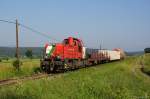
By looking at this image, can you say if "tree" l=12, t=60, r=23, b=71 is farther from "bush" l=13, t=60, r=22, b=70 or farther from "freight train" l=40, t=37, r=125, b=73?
"freight train" l=40, t=37, r=125, b=73

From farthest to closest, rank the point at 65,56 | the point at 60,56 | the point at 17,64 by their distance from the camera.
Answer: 1. the point at 65,56
2. the point at 60,56
3. the point at 17,64

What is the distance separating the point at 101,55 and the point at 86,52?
1105 centimetres

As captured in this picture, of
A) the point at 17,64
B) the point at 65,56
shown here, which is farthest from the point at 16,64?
the point at 65,56

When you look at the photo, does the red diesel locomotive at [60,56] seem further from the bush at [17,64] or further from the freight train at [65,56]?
the bush at [17,64]

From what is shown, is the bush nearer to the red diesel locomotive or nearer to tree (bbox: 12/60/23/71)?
tree (bbox: 12/60/23/71)

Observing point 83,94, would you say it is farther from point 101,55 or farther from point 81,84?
point 101,55

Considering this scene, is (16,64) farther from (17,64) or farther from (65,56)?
A: (65,56)

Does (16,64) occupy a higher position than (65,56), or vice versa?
(65,56)

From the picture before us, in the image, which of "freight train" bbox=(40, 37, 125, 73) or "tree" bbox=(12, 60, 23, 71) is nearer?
"tree" bbox=(12, 60, 23, 71)

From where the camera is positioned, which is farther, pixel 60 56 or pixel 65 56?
pixel 65 56

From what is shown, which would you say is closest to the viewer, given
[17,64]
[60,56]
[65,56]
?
[17,64]

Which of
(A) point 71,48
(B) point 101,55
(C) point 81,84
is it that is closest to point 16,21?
(A) point 71,48

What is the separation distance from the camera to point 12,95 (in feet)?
43.2

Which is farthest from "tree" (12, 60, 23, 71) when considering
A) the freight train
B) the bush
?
the freight train
